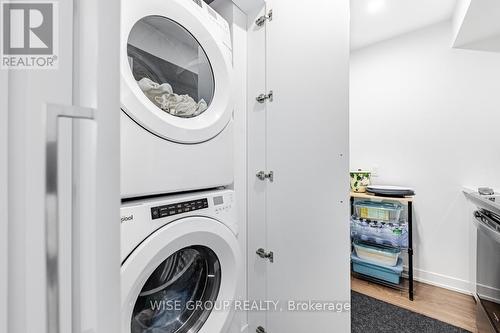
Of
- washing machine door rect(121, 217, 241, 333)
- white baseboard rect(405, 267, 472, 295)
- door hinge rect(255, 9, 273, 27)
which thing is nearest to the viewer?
washing machine door rect(121, 217, 241, 333)

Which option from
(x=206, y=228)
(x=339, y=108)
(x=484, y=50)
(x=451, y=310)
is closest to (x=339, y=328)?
(x=206, y=228)

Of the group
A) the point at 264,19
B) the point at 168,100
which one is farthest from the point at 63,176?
the point at 264,19

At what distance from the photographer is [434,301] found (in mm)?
1758

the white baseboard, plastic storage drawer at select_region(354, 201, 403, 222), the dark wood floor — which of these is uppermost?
plastic storage drawer at select_region(354, 201, 403, 222)

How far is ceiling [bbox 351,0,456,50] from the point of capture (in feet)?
5.78

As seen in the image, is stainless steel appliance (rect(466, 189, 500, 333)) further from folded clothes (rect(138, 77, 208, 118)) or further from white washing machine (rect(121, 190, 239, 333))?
folded clothes (rect(138, 77, 208, 118))

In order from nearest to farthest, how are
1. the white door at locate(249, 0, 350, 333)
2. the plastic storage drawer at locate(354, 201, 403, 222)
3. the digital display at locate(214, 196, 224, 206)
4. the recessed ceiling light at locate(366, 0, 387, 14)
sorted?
the digital display at locate(214, 196, 224, 206) < the white door at locate(249, 0, 350, 333) < the recessed ceiling light at locate(366, 0, 387, 14) < the plastic storage drawer at locate(354, 201, 403, 222)

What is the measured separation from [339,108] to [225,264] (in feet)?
2.88

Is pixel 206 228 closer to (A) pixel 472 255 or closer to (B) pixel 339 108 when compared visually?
(B) pixel 339 108

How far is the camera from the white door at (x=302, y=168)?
3.48 ft

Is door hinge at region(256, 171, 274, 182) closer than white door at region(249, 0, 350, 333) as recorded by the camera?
No

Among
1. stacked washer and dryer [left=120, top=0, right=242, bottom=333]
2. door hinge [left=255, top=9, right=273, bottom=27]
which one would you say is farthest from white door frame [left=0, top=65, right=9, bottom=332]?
door hinge [left=255, top=9, right=273, bottom=27]

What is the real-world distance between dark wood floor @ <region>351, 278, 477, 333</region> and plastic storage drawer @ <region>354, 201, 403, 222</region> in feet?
1.95

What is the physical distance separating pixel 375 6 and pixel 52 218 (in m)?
2.39
